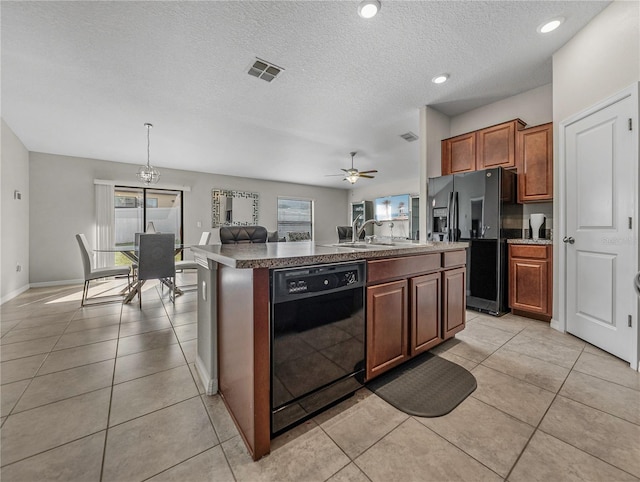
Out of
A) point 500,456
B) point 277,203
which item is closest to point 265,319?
point 500,456

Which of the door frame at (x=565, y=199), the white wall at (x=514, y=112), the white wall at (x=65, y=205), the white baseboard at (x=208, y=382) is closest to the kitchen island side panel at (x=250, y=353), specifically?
the white baseboard at (x=208, y=382)

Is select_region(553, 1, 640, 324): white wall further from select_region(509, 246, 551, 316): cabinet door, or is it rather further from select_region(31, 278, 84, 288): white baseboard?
select_region(31, 278, 84, 288): white baseboard

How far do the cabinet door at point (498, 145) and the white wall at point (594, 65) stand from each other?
486mm

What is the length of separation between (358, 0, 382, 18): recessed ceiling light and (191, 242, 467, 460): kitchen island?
1.73 metres

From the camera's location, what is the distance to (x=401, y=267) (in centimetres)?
168

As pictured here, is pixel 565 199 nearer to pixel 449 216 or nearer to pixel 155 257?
pixel 449 216

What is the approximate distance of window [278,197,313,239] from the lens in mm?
8178

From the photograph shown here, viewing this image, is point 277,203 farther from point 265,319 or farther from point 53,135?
point 265,319

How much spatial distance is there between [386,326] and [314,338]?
56 cm

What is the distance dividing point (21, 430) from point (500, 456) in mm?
2229

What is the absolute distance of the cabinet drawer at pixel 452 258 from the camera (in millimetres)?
2068

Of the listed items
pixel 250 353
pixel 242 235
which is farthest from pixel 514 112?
pixel 250 353

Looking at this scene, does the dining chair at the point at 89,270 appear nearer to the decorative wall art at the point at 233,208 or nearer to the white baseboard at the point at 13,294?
the white baseboard at the point at 13,294

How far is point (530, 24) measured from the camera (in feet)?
6.88
